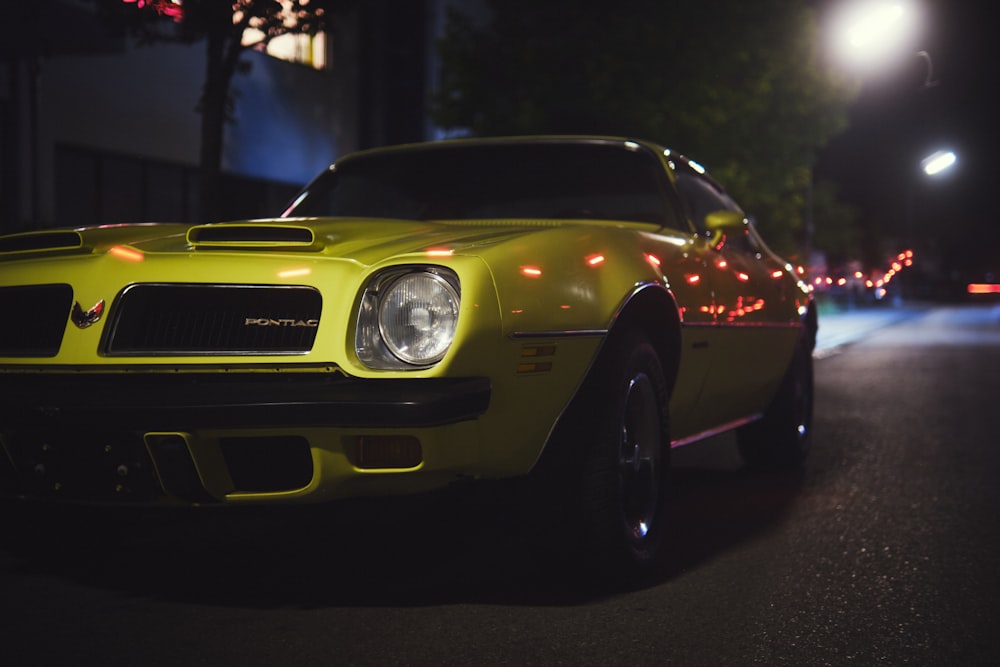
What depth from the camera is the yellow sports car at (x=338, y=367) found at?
3613 mm

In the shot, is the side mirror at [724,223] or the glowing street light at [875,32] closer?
the side mirror at [724,223]

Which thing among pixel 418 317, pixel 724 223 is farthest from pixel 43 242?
pixel 724 223

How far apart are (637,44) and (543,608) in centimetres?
1865


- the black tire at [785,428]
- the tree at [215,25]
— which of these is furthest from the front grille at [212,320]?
the tree at [215,25]

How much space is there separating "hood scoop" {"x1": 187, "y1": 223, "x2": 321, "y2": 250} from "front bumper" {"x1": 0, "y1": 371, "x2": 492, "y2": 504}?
44 cm

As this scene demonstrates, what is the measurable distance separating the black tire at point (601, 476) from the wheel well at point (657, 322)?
0.21 feet

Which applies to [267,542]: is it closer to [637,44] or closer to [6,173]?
[6,173]

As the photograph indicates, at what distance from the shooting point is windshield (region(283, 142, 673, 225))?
551 cm

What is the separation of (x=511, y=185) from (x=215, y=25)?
669 centimetres

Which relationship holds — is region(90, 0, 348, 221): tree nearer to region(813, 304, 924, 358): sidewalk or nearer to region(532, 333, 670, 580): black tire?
region(532, 333, 670, 580): black tire

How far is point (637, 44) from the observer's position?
855 inches

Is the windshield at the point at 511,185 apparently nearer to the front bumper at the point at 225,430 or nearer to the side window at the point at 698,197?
the side window at the point at 698,197

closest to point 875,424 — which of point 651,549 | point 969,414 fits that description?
point 969,414

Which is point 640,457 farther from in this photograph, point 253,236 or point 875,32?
point 875,32
